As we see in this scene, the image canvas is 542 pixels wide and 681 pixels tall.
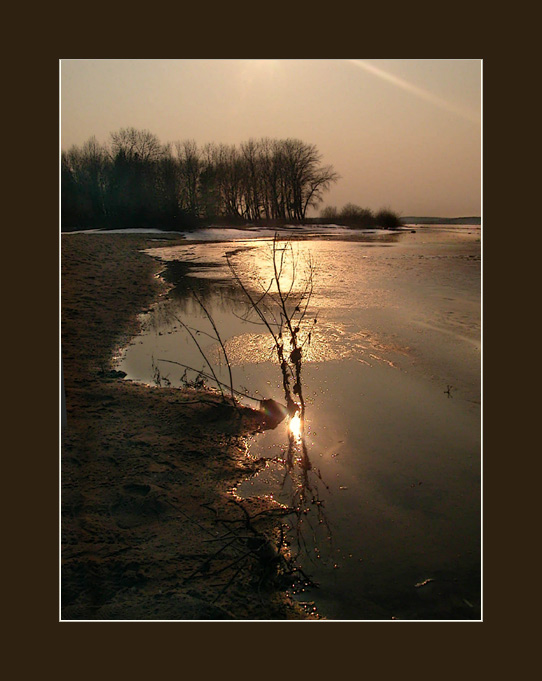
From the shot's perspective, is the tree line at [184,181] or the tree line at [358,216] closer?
the tree line at [184,181]

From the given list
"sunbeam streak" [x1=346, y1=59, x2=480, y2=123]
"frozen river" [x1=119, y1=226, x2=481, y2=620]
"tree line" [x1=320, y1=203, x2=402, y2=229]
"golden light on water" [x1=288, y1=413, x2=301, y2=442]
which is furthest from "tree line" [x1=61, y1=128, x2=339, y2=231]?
"golden light on water" [x1=288, y1=413, x2=301, y2=442]

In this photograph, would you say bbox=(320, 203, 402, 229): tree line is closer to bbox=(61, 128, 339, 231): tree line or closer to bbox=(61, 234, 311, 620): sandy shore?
bbox=(61, 128, 339, 231): tree line

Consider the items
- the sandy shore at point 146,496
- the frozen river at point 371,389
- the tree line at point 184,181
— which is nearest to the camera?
the sandy shore at point 146,496

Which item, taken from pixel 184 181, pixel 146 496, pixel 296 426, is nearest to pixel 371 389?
pixel 296 426

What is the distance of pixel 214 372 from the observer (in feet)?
11.9

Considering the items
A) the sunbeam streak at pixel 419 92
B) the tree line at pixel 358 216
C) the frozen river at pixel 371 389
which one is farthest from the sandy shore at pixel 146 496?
the sunbeam streak at pixel 419 92

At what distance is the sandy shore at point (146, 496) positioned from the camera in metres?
1.87

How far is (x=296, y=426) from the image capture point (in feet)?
9.70

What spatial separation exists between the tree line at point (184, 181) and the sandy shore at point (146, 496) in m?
0.19

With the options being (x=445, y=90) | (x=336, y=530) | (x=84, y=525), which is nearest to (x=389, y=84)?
(x=445, y=90)

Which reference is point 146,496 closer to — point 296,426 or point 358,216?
point 296,426

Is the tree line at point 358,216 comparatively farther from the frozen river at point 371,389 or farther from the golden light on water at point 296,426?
the golden light on water at point 296,426

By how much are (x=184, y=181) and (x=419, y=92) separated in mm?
1354
